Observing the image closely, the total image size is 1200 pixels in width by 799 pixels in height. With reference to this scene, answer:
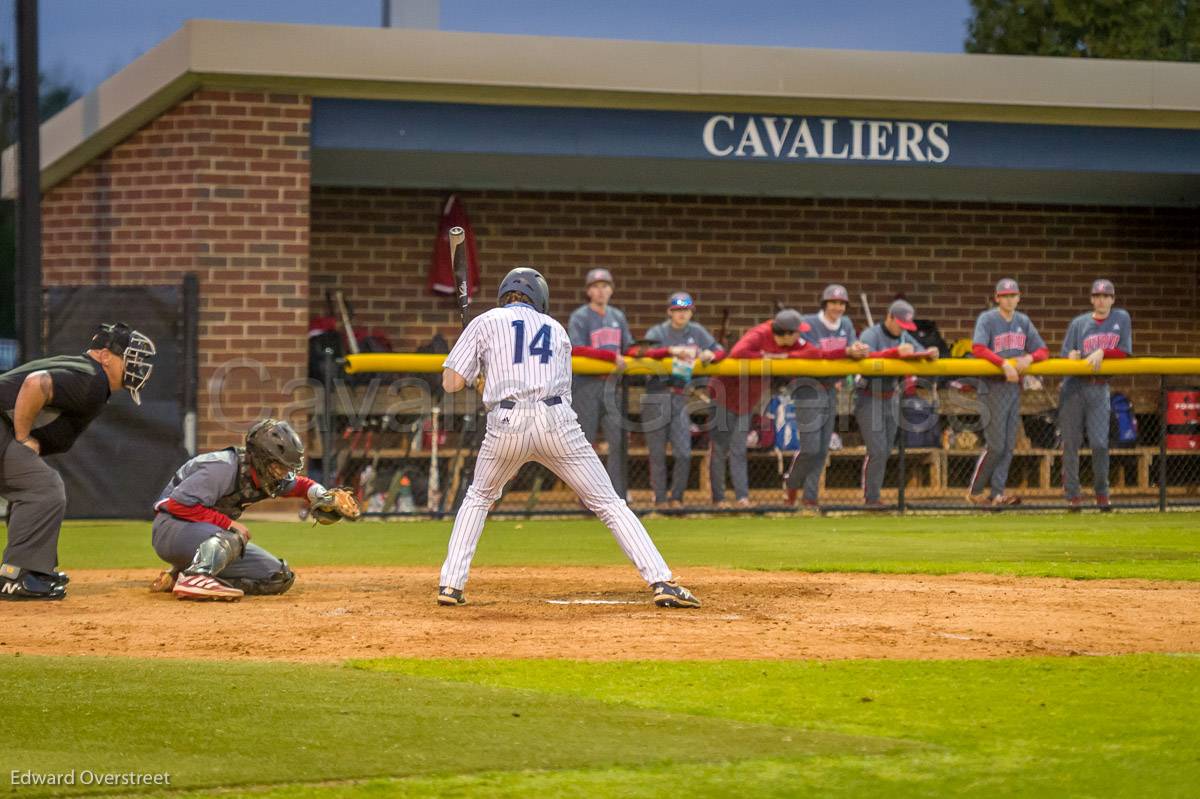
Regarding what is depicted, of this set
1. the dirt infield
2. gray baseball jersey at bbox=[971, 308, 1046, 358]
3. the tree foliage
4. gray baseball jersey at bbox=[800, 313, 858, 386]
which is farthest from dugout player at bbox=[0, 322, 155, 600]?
the tree foliage

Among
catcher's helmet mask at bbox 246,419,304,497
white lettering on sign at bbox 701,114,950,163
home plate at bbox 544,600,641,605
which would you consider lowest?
home plate at bbox 544,600,641,605

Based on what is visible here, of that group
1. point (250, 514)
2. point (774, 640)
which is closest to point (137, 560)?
point (250, 514)

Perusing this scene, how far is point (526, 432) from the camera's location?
809cm

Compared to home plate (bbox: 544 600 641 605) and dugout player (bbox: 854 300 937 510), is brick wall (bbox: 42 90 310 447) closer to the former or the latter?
dugout player (bbox: 854 300 937 510)

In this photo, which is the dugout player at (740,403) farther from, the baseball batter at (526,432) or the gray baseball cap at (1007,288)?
the baseball batter at (526,432)

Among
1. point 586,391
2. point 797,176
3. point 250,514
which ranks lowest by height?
point 250,514

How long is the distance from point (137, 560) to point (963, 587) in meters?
5.87

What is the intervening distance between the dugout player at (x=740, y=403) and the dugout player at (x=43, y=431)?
Answer: 6.92 meters

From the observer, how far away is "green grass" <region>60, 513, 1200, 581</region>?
34.9ft

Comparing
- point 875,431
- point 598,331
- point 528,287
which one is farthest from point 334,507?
point 875,431

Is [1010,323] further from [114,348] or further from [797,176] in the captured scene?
[114,348]

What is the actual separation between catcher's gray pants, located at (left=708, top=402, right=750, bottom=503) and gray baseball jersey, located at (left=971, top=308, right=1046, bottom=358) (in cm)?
276

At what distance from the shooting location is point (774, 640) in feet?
23.2

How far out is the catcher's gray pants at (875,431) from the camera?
1482cm
